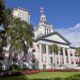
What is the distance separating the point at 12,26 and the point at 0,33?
12.0 m

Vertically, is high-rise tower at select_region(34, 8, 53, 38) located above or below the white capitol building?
above

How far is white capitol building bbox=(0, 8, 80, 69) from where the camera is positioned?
234ft

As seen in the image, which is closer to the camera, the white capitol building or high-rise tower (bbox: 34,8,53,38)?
the white capitol building

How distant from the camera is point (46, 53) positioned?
77.0 meters

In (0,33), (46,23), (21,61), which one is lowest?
(21,61)

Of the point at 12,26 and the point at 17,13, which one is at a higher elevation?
the point at 17,13

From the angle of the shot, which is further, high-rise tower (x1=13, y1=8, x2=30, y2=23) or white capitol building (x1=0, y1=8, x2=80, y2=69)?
high-rise tower (x1=13, y1=8, x2=30, y2=23)

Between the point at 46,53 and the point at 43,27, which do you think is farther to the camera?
the point at 43,27

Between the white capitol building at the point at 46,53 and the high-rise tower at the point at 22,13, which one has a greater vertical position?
the high-rise tower at the point at 22,13

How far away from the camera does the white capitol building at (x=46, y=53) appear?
71375 millimetres

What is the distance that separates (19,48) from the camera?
2074 inches

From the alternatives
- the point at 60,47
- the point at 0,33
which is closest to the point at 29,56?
the point at 60,47

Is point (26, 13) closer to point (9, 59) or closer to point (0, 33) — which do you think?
point (9, 59)

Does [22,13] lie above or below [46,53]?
above
